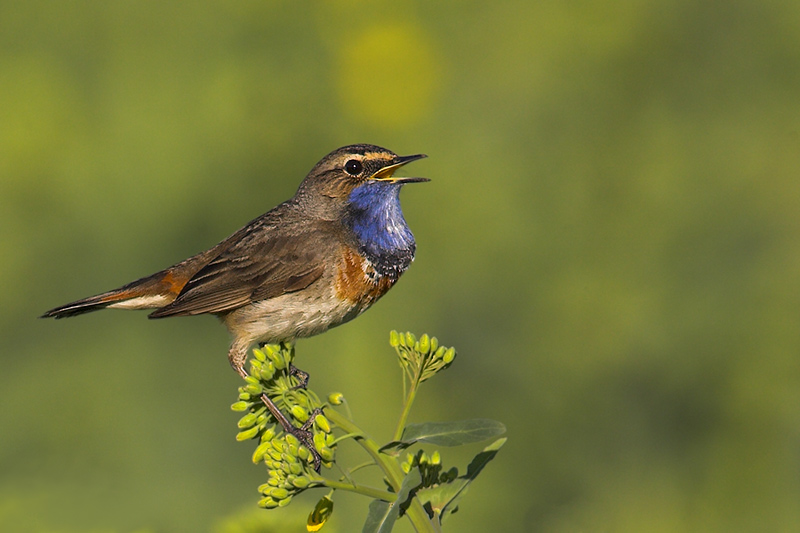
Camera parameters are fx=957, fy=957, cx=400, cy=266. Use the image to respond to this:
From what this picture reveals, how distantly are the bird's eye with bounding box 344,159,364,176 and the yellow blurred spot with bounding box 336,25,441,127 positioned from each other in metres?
2.94

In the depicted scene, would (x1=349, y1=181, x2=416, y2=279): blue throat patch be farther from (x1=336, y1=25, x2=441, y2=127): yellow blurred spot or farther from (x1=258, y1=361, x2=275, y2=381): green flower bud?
(x1=336, y1=25, x2=441, y2=127): yellow blurred spot

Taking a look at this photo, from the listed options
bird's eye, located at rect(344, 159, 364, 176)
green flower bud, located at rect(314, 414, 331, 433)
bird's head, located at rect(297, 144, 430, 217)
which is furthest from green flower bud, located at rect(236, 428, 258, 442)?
bird's eye, located at rect(344, 159, 364, 176)

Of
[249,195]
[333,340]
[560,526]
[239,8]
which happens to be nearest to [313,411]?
[560,526]

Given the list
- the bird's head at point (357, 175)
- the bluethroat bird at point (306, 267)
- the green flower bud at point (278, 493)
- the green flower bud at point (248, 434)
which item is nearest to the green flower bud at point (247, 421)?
the green flower bud at point (248, 434)

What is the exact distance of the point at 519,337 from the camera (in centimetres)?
559

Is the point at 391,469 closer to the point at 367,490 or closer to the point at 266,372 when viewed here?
the point at 367,490

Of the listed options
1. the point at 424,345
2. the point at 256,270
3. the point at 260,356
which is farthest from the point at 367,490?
the point at 256,270

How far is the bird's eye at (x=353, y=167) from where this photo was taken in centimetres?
417

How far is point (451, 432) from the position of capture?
2.34 m

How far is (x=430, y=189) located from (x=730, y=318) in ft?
7.00

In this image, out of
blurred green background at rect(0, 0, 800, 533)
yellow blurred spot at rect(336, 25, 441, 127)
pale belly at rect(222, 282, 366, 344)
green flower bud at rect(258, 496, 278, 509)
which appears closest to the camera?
green flower bud at rect(258, 496, 278, 509)

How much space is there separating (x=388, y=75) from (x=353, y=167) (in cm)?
352

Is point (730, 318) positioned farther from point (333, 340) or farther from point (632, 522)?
point (333, 340)

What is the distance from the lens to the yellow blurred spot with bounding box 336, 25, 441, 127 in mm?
7188
